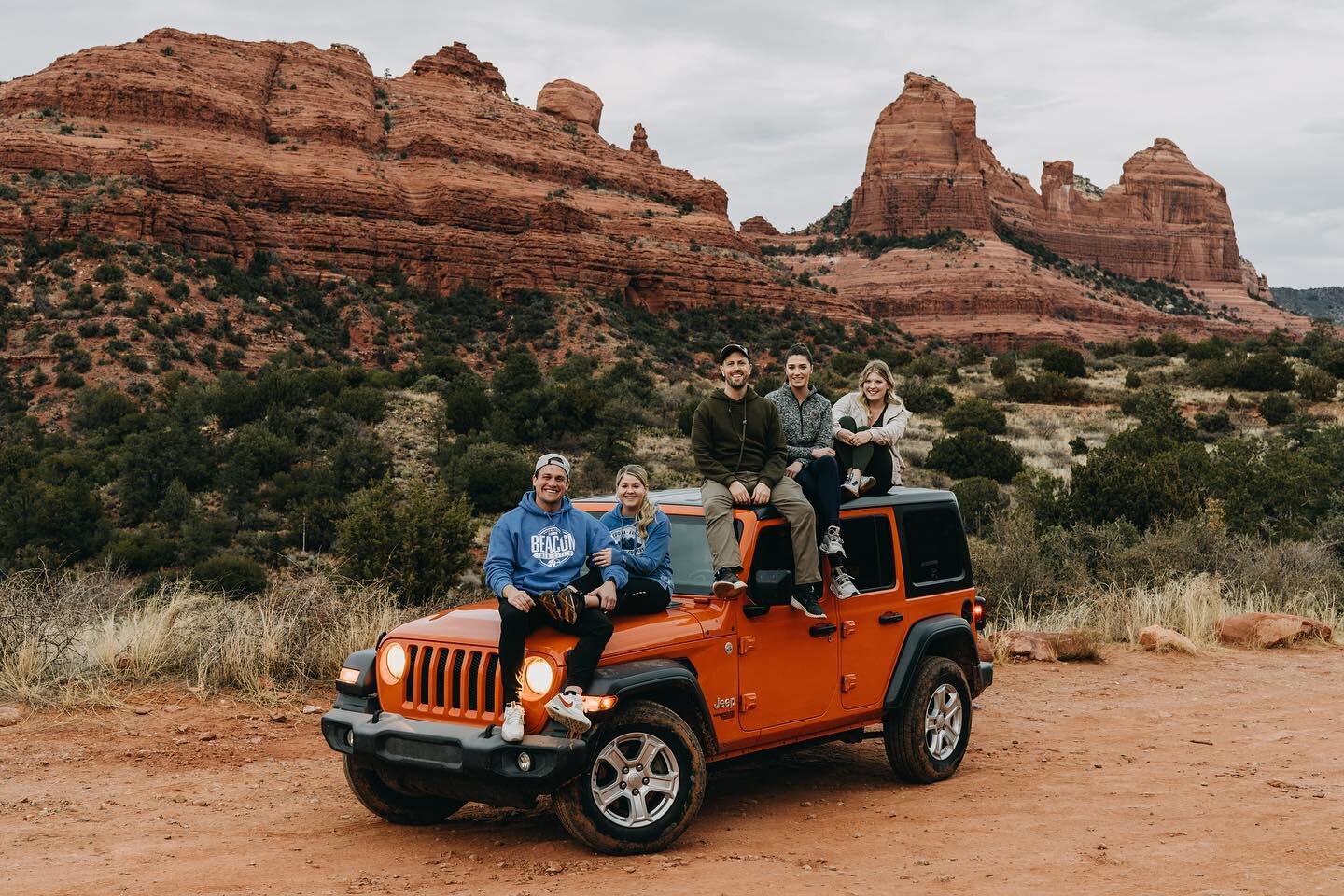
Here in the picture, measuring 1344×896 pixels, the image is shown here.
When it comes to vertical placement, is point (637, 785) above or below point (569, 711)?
below

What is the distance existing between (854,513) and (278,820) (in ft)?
12.3

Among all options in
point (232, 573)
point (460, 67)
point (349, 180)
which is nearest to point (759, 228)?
point (460, 67)

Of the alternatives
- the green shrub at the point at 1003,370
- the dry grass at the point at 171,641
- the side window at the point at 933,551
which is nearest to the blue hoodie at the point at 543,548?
the side window at the point at 933,551

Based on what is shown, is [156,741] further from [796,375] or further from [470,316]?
[470,316]

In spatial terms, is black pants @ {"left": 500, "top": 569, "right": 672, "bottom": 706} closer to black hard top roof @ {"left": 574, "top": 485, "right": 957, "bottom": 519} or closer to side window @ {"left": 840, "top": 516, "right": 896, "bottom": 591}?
black hard top roof @ {"left": 574, "top": 485, "right": 957, "bottom": 519}

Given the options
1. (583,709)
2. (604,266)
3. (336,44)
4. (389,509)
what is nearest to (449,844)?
(583,709)

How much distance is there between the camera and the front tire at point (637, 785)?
5293mm

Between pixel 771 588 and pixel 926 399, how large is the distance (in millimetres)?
35856

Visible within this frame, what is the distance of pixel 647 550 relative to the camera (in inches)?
233

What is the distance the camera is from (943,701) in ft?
24.4

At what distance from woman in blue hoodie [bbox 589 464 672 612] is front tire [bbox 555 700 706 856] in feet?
1.81

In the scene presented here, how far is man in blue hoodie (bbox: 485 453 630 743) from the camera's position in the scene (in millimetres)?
5230

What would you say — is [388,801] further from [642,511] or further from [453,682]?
[642,511]

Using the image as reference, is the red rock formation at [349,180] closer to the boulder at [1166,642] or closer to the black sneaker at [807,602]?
the boulder at [1166,642]
